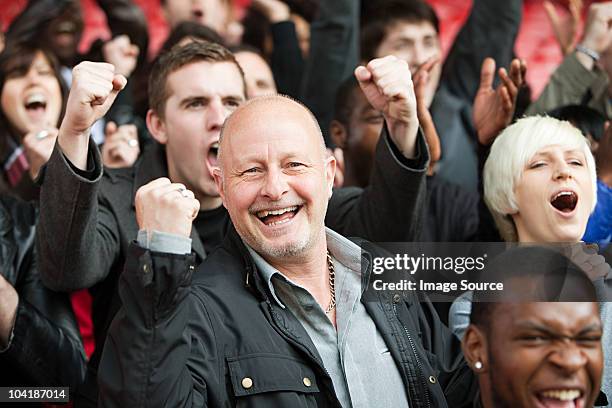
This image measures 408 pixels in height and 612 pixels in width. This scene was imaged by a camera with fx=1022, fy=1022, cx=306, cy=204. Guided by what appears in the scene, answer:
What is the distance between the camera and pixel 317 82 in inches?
144

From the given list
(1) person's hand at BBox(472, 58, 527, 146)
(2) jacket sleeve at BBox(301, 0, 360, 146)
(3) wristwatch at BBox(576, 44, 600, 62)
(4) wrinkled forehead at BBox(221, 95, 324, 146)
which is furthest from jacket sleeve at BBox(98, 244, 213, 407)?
(3) wristwatch at BBox(576, 44, 600, 62)

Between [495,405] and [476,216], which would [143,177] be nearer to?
[476,216]

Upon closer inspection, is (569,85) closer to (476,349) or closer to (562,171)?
(562,171)

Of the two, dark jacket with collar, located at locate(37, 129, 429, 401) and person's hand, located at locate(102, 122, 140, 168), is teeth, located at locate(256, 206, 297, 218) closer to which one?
dark jacket with collar, located at locate(37, 129, 429, 401)

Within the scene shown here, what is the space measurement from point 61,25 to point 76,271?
1.89m

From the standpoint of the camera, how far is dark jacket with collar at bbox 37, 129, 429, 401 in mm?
2348

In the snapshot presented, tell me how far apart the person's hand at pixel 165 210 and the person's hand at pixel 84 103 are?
1.45 ft

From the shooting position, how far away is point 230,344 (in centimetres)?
199

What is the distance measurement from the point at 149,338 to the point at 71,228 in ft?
2.14

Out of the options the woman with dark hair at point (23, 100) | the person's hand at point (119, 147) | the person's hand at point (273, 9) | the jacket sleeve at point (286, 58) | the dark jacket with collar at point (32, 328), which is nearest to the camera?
the dark jacket with collar at point (32, 328)

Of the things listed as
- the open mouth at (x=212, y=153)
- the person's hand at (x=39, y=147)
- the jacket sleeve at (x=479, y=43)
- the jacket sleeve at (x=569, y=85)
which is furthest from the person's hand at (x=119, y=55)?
the jacket sleeve at (x=569, y=85)

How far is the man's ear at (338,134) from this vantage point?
3410mm

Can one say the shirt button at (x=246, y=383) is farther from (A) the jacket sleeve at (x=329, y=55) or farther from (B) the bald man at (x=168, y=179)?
(A) the jacket sleeve at (x=329, y=55)

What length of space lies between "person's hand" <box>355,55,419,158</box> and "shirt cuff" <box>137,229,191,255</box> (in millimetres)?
771
